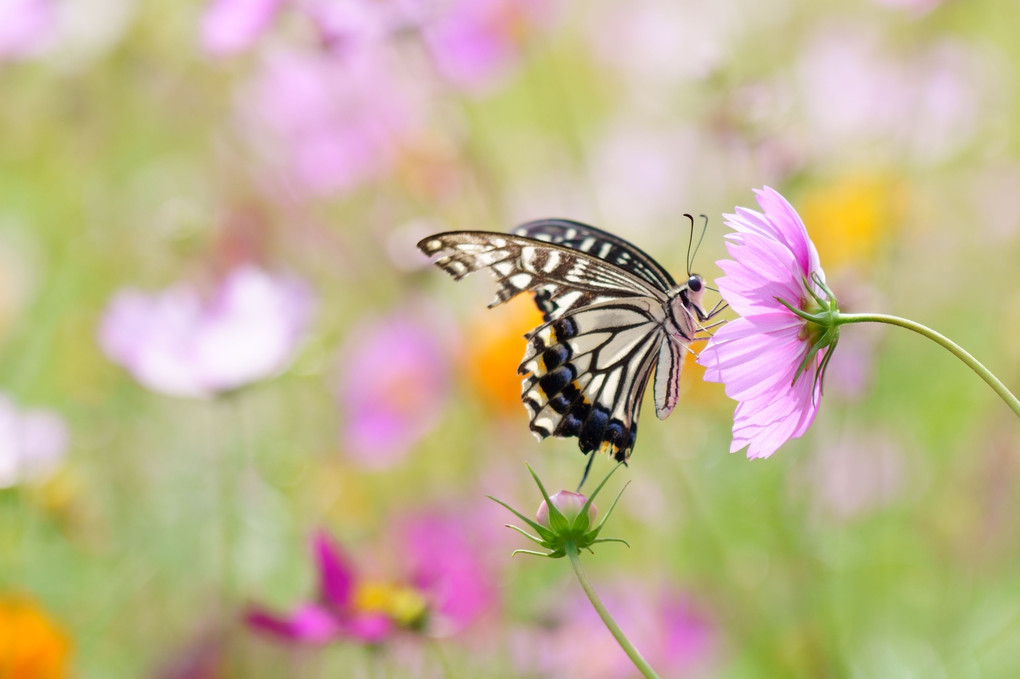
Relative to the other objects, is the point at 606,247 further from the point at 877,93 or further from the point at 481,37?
the point at 877,93

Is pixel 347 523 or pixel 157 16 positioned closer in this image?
pixel 347 523

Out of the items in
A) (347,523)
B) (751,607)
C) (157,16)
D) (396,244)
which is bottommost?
(751,607)

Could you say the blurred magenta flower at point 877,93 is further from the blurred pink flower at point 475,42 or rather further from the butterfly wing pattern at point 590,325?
the butterfly wing pattern at point 590,325

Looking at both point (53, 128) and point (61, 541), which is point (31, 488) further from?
point (53, 128)

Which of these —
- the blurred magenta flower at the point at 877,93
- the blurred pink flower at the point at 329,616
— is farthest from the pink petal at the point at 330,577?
the blurred magenta flower at the point at 877,93

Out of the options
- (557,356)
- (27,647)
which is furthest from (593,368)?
(27,647)

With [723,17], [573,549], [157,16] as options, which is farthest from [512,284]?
[723,17]

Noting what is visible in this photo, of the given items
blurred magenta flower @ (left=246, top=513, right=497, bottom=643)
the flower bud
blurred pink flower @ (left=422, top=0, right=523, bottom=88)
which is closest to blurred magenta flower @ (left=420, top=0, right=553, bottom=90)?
blurred pink flower @ (left=422, top=0, right=523, bottom=88)
